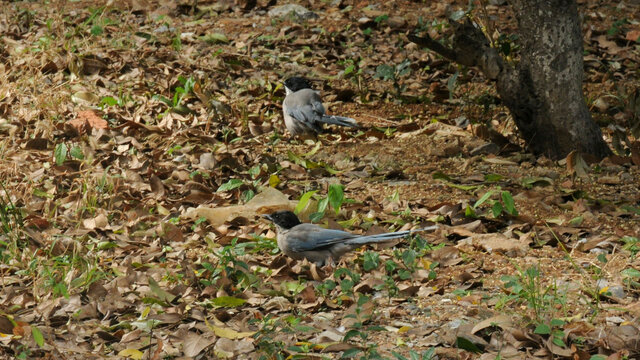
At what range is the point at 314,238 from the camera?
4.48 m

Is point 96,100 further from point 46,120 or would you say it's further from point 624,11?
point 624,11

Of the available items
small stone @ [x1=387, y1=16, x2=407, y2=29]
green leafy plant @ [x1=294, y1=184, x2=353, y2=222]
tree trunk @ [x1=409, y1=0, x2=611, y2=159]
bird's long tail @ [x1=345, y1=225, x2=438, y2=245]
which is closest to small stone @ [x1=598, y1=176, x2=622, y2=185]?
tree trunk @ [x1=409, y1=0, x2=611, y2=159]

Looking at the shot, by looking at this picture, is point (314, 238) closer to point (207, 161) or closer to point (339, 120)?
point (207, 161)

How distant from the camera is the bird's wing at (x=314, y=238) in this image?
176 inches

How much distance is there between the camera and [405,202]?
17.0 feet

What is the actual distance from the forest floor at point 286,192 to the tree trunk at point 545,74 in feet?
0.77

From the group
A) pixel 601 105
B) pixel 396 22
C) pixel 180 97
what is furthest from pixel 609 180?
pixel 396 22

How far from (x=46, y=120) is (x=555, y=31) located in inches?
149

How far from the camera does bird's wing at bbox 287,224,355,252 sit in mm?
4461

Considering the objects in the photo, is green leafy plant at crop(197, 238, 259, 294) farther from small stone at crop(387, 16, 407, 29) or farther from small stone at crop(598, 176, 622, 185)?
small stone at crop(387, 16, 407, 29)

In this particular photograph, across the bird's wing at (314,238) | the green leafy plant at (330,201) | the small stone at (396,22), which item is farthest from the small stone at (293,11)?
the bird's wing at (314,238)

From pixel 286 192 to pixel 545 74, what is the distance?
1880mm

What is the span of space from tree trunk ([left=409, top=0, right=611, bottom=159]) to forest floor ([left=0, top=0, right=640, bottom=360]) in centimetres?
23

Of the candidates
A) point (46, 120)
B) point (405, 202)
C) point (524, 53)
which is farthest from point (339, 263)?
point (46, 120)
